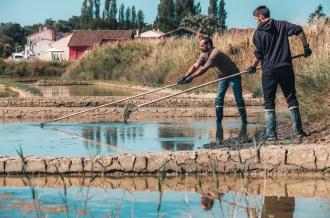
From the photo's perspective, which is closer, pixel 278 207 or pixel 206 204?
pixel 278 207

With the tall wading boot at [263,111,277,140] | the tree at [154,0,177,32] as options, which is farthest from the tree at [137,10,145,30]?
the tall wading boot at [263,111,277,140]

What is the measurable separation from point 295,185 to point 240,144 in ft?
9.48

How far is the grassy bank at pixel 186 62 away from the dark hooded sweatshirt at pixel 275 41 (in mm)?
1689

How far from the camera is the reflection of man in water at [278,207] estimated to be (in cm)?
655

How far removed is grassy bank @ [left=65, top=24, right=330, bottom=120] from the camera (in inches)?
498

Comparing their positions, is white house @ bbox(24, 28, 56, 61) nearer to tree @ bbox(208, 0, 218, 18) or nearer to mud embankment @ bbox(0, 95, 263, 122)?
tree @ bbox(208, 0, 218, 18)

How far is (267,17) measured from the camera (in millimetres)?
10680

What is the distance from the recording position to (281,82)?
10.7m

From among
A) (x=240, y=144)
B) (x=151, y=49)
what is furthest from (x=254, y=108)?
(x=151, y=49)

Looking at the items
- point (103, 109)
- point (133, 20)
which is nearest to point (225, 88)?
point (103, 109)

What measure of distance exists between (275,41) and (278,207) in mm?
4090

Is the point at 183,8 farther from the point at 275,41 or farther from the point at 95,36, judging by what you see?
the point at 275,41

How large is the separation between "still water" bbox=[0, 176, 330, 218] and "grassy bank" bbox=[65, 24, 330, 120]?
4.29 metres

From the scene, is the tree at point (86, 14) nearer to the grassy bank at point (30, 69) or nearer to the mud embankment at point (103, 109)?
the grassy bank at point (30, 69)
